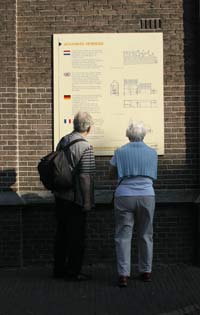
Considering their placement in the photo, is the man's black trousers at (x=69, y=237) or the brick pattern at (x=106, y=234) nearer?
the man's black trousers at (x=69, y=237)

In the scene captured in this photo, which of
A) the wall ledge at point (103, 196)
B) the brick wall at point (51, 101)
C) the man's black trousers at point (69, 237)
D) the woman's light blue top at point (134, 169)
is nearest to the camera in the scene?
the woman's light blue top at point (134, 169)

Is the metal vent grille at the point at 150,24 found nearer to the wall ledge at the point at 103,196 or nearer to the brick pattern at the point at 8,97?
the brick pattern at the point at 8,97

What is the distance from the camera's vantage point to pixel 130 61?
727 centimetres

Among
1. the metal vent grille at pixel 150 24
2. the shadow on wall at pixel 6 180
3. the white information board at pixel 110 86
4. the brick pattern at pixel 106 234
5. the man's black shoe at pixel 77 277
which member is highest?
the metal vent grille at pixel 150 24

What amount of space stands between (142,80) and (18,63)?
1.62 meters

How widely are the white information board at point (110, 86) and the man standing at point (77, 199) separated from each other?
84 centimetres

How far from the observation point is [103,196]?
717 cm

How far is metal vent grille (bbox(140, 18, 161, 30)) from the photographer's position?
23.9ft

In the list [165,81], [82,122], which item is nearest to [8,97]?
[82,122]

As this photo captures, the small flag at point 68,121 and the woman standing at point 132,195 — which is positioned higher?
the small flag at point 68,121

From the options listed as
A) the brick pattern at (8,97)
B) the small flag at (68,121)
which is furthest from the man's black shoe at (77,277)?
the small flag at (68,121)

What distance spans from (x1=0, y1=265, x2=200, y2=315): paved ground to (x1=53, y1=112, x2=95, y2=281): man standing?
0.92 ft

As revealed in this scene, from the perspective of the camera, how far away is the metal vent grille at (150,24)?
7273mm

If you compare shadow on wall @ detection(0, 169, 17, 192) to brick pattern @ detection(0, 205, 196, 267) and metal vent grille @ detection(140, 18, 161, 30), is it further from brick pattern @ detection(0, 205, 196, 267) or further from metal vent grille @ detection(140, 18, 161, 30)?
metal vent grille @ detection(140, 18, 161, 30)
